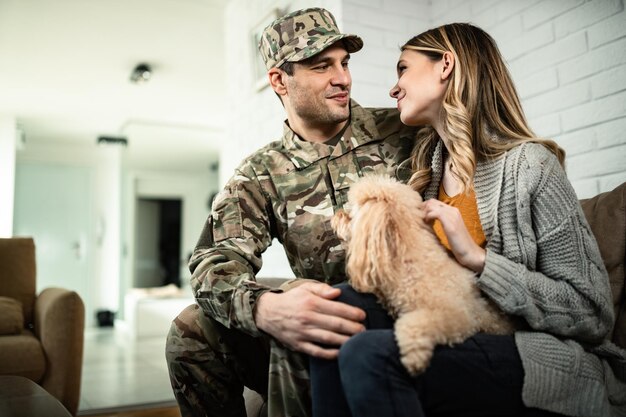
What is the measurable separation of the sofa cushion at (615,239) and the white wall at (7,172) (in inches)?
281

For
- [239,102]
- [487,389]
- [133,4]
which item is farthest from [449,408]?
[133,4]

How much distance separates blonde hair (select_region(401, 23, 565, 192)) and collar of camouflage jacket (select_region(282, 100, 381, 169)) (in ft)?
1.14

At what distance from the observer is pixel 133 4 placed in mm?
4125

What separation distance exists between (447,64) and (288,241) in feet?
2.44

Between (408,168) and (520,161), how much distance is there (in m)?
0.49

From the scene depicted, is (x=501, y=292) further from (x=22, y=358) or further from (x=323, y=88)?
(x=22, y=358)

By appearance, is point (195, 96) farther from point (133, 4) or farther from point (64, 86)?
point (133, 4)

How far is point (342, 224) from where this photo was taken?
4.30ft

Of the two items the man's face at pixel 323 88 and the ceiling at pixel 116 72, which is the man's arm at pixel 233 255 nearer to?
the man's face at pixel 323 88

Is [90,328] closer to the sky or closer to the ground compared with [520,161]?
closer to the ground

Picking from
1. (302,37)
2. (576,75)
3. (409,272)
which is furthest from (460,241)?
(576,75)

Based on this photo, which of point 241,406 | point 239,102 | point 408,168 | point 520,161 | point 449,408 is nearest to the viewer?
point 449,408


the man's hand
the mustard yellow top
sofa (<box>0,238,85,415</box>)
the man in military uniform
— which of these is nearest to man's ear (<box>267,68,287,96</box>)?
the man in military uniform

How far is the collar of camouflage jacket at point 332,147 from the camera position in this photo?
1.85 meters
